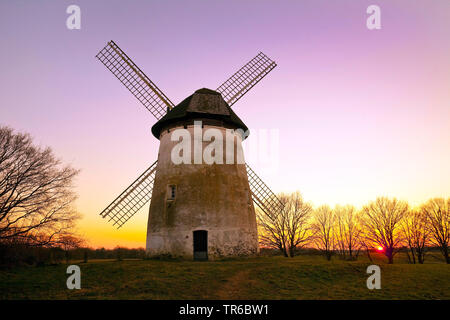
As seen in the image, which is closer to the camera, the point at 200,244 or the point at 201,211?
the point at 200,244

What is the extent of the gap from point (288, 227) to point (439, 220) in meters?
18.3

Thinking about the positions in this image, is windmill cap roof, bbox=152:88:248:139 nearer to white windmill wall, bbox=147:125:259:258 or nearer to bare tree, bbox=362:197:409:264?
white windmill wall, bbox=147:125:259:258

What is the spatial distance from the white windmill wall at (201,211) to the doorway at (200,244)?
0.96 feet

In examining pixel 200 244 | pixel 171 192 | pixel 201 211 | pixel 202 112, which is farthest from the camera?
pixel 202 112

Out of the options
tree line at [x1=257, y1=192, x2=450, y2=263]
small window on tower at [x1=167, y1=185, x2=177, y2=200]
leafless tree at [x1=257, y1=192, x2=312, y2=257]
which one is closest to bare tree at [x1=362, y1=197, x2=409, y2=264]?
tree line at [x1=257, y1=192, x2=450, y2=263]

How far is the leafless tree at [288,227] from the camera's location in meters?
35.5

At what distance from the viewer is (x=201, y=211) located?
16391mm

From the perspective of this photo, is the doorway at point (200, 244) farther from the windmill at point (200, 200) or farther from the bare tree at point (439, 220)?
the bare tree at point (439, 220)

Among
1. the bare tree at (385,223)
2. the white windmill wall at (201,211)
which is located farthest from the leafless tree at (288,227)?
the white windmill wall at (201,211)

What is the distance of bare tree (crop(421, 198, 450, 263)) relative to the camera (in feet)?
112

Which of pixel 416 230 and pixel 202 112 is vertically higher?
pixel 202 112

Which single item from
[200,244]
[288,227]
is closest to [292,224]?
[288,227]

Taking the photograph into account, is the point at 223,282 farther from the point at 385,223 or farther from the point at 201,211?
the point at 385,223

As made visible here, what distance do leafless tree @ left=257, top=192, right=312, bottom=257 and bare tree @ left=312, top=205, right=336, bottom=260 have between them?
5.05 metres
